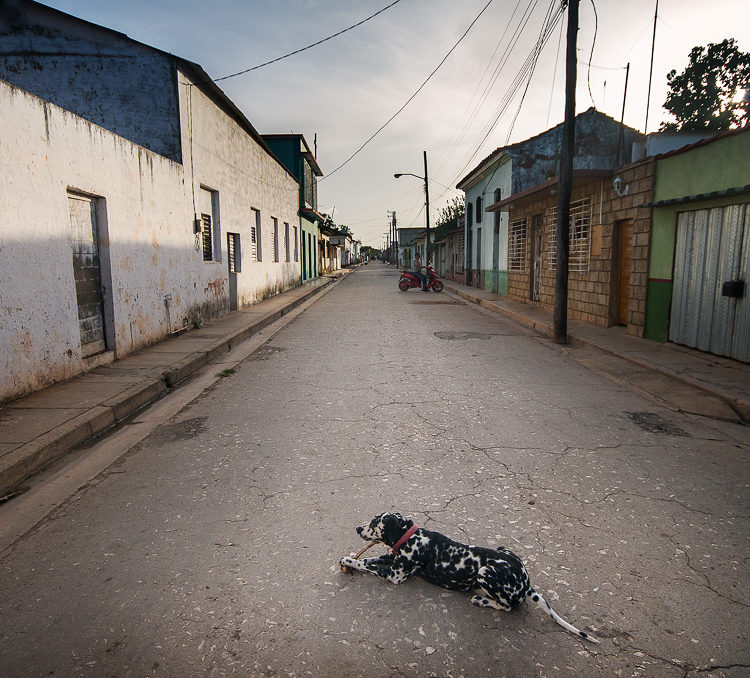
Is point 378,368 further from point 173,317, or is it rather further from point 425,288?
point 425,288

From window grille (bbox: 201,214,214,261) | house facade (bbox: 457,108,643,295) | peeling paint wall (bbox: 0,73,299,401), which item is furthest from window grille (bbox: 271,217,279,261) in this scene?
house facade (bbox: 457,108,643,295)

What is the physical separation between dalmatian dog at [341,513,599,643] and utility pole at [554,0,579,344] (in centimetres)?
770

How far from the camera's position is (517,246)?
57.3 feet

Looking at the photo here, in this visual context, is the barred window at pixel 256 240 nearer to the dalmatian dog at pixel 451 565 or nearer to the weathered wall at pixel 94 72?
the weathered wall at pixel 94 72

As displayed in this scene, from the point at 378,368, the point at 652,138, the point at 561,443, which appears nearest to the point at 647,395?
the point at 561,443

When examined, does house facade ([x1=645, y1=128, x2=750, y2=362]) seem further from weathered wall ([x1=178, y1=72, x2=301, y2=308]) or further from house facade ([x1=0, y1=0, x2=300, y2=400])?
weathered wall ([x1=178, y1=72, x2=301, y2=308])

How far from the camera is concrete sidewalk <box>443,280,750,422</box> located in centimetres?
538

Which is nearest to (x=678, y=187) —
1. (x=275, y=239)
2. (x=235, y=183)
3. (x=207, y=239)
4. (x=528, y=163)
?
(x=207, y=239)

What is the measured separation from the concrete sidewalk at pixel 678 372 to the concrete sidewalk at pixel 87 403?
230 inches

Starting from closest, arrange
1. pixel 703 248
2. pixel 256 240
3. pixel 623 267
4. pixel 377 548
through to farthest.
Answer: pixel 377 548 → pixel 703 248 → pixel 623 267 → pixel 256 240

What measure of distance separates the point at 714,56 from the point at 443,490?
47116 millimetres

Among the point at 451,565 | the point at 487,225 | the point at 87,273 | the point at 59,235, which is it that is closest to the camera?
the point at 451,565

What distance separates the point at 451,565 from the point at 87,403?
13.8ft

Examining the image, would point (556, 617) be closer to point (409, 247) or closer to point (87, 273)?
point (87, 273)
